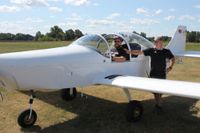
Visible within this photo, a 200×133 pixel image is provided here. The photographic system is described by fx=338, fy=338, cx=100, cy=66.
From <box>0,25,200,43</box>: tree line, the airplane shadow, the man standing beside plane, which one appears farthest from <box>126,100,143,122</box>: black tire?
<box>0,25,200,43</box>: tree line

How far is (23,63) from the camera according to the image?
629cm

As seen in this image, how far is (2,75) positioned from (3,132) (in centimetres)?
126

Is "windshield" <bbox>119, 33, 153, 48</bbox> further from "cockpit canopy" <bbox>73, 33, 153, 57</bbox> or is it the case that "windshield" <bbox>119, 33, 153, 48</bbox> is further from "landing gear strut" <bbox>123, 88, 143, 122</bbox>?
"landing gear strut" <bbox>123, 88, 143, 122</bbox>

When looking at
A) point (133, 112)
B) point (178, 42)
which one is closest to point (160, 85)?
point (133, 112)

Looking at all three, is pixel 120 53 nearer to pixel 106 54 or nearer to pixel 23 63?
pixel 106 54

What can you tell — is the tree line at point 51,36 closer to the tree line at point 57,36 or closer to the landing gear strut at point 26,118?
the tree line at point 57,36

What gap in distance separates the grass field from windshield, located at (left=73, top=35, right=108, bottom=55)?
1512 millimetres

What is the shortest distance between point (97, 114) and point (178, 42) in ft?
15.6

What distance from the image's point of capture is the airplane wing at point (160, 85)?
247 inches

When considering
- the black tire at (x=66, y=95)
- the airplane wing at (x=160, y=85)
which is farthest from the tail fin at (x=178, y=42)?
the airplane wing at (x=160, y=85)

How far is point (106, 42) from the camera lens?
326 inches

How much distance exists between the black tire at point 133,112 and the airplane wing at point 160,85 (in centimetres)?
51

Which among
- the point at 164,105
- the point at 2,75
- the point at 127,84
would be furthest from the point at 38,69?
the point at 164,105

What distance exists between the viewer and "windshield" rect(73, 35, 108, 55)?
316 inches
